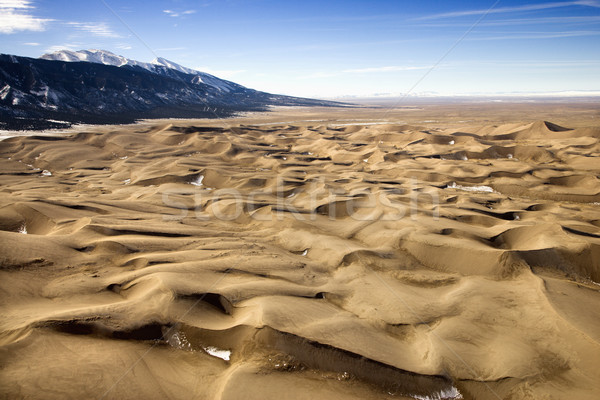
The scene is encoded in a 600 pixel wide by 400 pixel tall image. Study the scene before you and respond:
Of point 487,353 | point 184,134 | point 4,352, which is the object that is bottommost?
point 487,353

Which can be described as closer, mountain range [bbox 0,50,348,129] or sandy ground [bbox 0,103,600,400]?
sandy ground [bbox 0,103,600,400]

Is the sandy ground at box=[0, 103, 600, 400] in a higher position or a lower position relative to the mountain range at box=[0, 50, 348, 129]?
lower

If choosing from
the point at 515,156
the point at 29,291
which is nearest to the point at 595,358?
the point at 29,291

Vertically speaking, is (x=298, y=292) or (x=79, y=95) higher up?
(x=79, y=95)

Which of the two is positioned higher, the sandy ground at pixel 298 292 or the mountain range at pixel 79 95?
the mountain range at pixel 79 95

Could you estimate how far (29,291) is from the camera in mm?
5234

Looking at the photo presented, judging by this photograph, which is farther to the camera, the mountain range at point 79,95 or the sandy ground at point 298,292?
the mountain range at point 79,95

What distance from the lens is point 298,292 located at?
593 cm

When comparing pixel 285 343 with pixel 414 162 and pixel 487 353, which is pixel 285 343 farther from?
pixel 414 162

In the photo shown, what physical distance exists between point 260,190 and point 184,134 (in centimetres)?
1435

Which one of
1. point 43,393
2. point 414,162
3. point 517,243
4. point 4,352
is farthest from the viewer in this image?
point 414,162

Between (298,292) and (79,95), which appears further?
(79,95)

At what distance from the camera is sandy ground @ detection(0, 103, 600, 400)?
3.98m

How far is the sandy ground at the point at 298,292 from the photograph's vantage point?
13.1 ft
